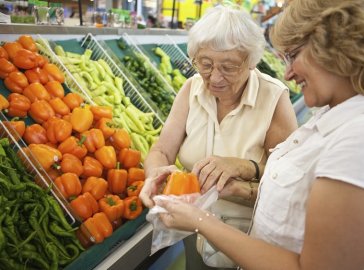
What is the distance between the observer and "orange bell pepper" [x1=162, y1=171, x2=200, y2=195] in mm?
1527

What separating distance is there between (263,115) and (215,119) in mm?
244

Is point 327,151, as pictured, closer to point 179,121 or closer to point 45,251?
point 179,121

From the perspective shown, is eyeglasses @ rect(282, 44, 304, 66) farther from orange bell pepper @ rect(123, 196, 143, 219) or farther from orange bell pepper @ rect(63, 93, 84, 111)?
orange bell pepper @ rect(63, 93, 84, 111)

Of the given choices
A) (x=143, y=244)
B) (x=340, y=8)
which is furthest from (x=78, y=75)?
(x=340, y=8)

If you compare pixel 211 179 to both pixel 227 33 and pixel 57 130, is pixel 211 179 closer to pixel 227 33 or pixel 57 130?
pixel 227 33

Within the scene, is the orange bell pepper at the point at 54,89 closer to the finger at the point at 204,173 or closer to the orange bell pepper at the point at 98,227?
the orange bell pepper at the point at 98,227

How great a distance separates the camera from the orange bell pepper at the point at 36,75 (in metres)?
2.54

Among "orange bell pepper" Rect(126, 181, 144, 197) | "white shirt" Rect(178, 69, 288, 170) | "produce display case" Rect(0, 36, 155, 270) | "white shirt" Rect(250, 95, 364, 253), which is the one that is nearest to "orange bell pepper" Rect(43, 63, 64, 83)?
"produce display case" Rect(0, 36, 155, 270)

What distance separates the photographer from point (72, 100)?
8.46 feet

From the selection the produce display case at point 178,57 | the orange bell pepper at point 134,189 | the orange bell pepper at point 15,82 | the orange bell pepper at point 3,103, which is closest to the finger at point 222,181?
the orange bell pepper at point 134,189

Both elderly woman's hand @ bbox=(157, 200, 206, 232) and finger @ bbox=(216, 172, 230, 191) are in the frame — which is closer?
elderly woman's hand @ bbox=(157, 200, 206, 232)

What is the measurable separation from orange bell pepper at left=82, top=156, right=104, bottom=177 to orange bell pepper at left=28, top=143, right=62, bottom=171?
19 cm

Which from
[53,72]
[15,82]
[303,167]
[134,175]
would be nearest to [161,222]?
[303,167]

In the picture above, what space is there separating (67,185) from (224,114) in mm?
953
